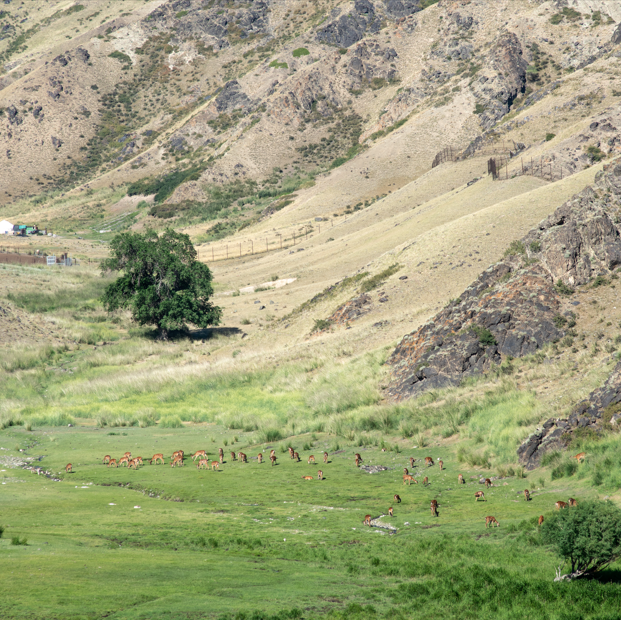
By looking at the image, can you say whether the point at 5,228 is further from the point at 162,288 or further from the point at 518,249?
the point at 518,249

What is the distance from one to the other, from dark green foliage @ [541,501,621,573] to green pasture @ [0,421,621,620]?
585 mm

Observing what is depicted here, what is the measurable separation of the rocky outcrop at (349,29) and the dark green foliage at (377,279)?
4908 inches

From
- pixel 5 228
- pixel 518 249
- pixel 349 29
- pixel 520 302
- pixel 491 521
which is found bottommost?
pixel 491 521

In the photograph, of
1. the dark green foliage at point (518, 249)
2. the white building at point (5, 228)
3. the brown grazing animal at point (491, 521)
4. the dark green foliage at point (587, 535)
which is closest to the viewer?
→ the dark green foliage at point (587, 535)

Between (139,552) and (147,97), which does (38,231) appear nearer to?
(147,97)

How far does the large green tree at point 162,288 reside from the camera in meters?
54.8

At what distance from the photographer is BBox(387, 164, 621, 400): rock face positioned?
30.1 meters

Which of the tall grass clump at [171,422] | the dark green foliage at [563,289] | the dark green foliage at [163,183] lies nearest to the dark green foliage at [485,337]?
the dark green foliage at [563,289]

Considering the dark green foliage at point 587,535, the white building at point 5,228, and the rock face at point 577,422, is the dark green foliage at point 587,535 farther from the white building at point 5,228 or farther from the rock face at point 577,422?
the white building at point 5,228

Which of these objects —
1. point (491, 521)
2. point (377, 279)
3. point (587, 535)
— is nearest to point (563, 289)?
point (491, 521)

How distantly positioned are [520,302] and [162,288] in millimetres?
32751

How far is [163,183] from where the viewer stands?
145m

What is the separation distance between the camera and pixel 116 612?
9.96m

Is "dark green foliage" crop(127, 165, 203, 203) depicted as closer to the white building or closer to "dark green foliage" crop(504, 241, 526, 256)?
the white building
